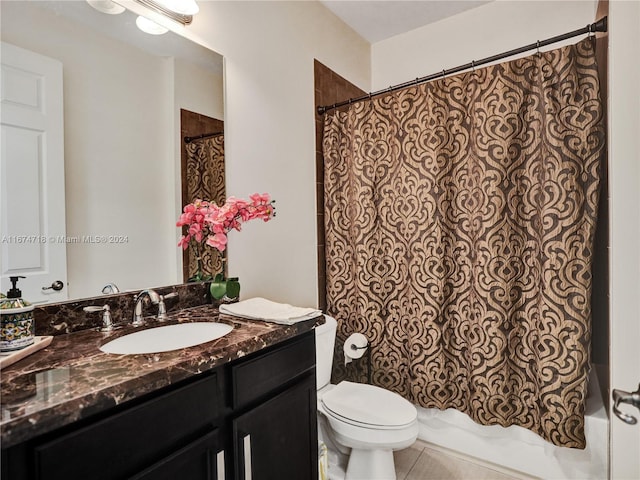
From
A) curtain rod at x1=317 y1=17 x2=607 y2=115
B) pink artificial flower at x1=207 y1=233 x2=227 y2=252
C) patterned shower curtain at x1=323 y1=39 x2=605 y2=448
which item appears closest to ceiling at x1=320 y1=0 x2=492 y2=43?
curtain rod at x1=317 y1=17 x2=607 y2=115

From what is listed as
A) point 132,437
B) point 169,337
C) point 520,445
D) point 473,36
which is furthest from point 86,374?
point 473,36

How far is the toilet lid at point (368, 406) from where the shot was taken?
160 centimetres

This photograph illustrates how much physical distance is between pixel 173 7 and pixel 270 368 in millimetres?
1392

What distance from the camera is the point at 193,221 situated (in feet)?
4.96

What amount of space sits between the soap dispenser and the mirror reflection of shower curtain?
25.1 inches

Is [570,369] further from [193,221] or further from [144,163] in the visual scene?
[144,163]

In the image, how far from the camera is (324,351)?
74.0 inches

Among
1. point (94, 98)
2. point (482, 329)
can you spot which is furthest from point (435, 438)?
point (94, 98)

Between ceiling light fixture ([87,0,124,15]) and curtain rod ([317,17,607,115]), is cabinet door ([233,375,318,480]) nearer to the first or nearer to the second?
ceiling light fixture ([87,0,124,15])

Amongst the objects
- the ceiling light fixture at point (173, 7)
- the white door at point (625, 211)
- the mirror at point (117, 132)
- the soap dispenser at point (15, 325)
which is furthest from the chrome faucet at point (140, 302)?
the white door at point (625, 211)

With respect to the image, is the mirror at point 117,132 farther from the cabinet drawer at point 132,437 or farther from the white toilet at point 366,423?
the white toilet at point 366,423

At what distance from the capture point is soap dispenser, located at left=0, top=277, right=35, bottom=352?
2.95 ft

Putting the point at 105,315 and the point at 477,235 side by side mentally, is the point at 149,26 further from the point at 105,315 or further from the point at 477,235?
the point at 477,235

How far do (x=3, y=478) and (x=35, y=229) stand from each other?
28.2 inches
